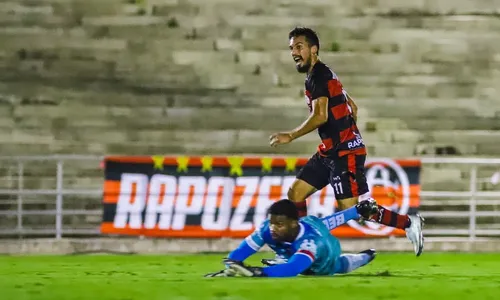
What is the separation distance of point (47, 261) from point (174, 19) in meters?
6.66

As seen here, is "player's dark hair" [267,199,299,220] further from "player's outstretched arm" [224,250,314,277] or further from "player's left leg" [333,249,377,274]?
"player's left leg" [333,249,377,274]

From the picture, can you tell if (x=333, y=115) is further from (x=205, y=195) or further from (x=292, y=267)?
(x=205, y=195)

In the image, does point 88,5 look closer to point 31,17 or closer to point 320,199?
point 31,17

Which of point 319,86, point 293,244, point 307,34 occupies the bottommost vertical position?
point 293,244

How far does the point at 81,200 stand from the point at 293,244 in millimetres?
8008

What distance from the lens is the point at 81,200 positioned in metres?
16.0

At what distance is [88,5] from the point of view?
18.0 m

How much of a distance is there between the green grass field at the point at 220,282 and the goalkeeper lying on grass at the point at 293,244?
110 millimetres

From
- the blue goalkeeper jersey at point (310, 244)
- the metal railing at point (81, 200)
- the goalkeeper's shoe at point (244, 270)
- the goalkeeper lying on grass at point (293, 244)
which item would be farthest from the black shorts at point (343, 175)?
the metal railing at point (81, 200)

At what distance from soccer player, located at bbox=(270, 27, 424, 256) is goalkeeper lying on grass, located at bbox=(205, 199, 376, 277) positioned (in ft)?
1.09

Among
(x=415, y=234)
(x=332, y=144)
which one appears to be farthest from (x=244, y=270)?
(x=415, y=234)

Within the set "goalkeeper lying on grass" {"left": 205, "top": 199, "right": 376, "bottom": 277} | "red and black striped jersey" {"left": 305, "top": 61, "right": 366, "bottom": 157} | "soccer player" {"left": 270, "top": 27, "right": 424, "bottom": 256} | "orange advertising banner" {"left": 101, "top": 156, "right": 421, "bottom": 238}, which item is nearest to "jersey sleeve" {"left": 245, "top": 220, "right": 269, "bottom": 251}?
"goalkeeper lying on grass" {"left": 205, "top": 199, "right": 376, "bottom": 277}

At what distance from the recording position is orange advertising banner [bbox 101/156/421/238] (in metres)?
14.2

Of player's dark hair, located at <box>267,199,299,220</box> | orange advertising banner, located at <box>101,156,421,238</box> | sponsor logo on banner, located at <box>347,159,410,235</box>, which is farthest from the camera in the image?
sponsor logo on banner, located at <box>347,159,410,235</box>
